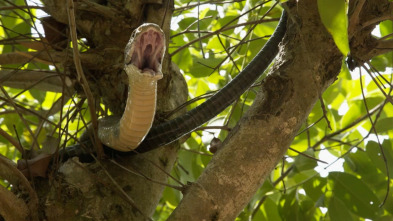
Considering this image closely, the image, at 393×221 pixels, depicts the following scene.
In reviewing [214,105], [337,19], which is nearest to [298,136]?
[214,105]

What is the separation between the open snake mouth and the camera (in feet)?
6.00

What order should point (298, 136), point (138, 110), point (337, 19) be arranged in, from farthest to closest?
1. point (298, 136)
2. point (138, 110)
3. point (337, 19)

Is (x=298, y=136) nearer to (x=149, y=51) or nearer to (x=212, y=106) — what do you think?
(x=212, y=106)

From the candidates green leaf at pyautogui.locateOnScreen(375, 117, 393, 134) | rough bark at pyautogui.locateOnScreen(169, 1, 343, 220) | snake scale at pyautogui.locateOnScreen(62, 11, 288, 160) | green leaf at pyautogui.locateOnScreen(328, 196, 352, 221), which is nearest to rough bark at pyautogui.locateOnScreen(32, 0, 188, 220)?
snake scale at pyautogui.locateOnScreen(62, 11, 288, 160)

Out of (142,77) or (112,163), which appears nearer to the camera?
(142,77)

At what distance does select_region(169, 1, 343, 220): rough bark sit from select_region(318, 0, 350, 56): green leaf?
1.30 feet

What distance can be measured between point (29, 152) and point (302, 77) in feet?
3.42

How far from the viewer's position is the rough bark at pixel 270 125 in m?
1.59

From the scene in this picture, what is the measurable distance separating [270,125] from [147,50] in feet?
1.59

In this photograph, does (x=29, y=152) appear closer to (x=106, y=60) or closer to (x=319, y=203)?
(x=106, y=60)

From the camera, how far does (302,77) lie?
1.74 metres

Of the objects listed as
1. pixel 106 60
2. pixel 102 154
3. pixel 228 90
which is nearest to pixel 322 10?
pixel 228 90

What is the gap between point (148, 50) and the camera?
6.12 ft

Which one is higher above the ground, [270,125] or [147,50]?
[147,50]
